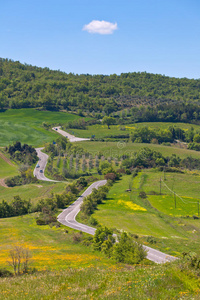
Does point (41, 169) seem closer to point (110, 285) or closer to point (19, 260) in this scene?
point (19, 260)

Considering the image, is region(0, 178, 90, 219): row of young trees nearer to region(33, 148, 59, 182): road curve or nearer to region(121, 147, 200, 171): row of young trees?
region(33, 148, 59, 182): road curve

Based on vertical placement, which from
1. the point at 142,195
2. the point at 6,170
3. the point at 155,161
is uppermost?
the point at 155,161

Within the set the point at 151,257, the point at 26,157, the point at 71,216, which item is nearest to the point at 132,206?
the point at 71,216

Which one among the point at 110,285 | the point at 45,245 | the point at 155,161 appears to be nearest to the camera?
the point at 110,285

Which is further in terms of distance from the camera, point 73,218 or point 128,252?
point 73,218

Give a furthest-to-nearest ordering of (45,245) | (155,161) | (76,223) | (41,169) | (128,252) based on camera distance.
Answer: (155,161) → (41,169) → (76,223) → (45,245) → (128,252)

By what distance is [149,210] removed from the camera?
341ft

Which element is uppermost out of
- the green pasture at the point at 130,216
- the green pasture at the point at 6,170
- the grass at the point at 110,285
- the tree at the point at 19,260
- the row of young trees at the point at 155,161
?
the grass at the point at 110,285

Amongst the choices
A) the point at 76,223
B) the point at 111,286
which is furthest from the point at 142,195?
the point at 111,286

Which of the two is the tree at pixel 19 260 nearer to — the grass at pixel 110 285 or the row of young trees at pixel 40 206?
the grass at pixel 110 285

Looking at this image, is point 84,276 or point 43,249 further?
point 43,249

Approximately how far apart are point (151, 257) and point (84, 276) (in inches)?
1311

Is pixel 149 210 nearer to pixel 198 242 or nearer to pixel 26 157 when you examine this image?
pixel 198 242

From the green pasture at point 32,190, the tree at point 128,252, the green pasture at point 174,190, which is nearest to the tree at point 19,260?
the tree at point 128,252
